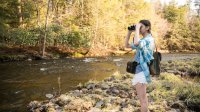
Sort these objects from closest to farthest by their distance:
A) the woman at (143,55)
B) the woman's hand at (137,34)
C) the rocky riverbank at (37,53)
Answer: the woman's hand at (137,34) < the woman at (143,55) < the rocky riverbank at (37,53)

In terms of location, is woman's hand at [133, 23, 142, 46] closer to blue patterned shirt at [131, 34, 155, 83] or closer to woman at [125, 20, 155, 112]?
woman at [125, 20, 155, 112]

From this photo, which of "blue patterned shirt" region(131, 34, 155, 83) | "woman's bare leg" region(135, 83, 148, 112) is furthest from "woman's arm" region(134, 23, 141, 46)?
"woman's bare leg" region(135, 83, 148, 112)

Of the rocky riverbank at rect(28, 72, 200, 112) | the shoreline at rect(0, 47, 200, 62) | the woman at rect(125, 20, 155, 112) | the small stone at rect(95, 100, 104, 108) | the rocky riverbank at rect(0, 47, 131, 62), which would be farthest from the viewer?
the rocky riverbank at rect(0, 47, 131, 62)

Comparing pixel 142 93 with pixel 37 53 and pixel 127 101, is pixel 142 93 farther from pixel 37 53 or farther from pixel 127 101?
pixel 37 53

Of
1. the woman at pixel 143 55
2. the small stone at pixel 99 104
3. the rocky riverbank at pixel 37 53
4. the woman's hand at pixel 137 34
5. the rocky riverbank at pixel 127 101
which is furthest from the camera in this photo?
the rocky riverbank at pixel 37 53

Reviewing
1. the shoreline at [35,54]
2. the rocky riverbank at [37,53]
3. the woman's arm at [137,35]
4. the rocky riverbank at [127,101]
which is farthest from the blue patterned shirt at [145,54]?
the rocky riverbank at [37,53]

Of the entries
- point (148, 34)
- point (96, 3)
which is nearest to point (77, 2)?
point (96, 3)

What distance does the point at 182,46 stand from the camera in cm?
5903

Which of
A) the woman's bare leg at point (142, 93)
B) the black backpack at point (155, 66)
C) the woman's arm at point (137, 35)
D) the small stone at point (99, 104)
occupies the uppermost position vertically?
the woman's arm at point (137, 35)

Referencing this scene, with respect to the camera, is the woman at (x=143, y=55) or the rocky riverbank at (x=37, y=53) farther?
the rocky riverbank at (x=37, y=53)

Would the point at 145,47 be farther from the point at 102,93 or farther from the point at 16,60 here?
the point at 16,60

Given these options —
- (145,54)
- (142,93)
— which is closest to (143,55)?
(145,54)

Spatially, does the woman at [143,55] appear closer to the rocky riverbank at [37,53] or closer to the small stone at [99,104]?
the small stone at [99,104]

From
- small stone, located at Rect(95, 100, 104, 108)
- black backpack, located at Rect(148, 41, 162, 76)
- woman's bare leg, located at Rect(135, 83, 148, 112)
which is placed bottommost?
small stone, located at Rect(95, 100, 104, 108)
